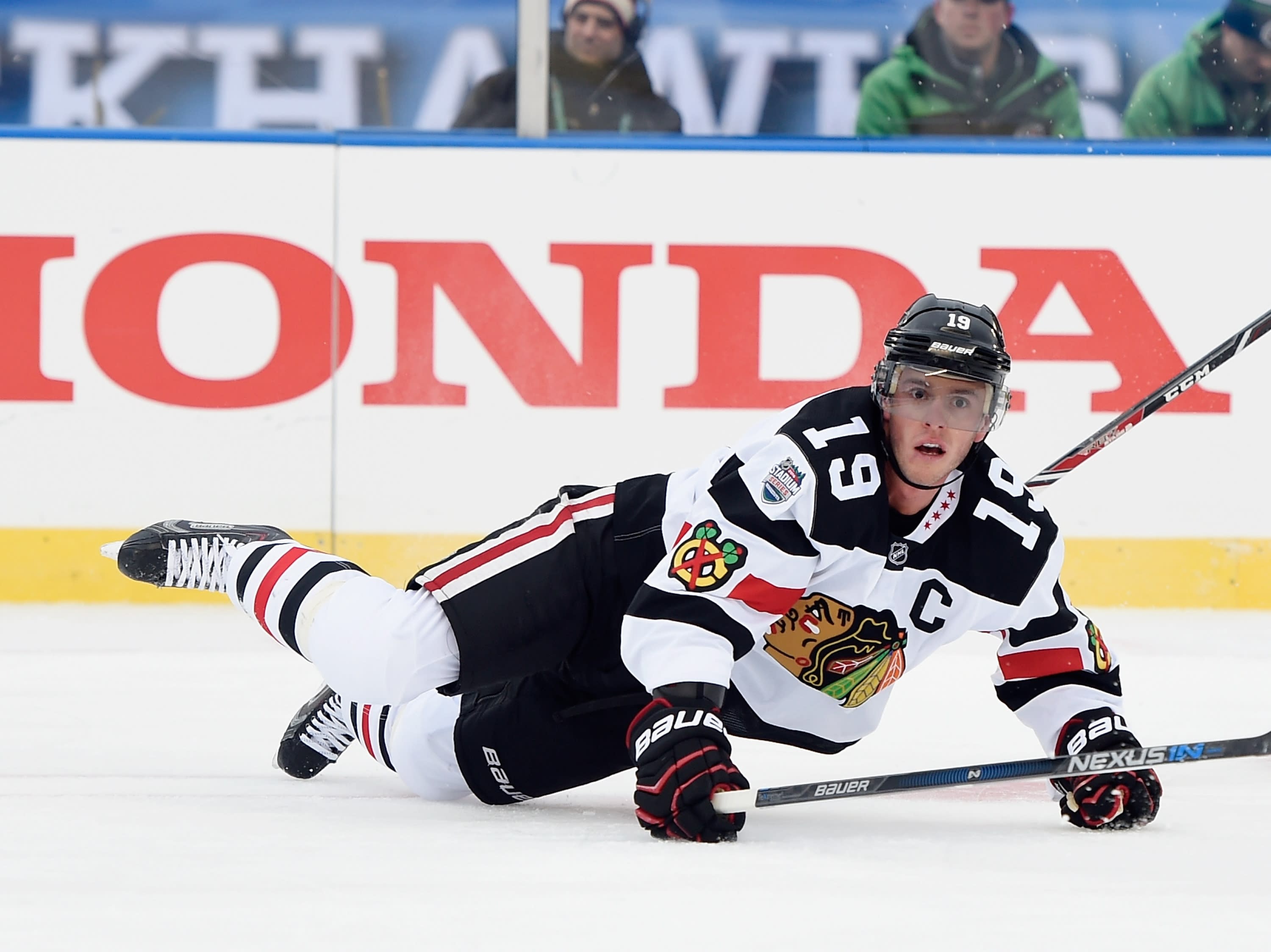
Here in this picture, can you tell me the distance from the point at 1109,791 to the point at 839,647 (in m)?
0.37

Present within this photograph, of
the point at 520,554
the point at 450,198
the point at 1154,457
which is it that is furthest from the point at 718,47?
the point at 520,554

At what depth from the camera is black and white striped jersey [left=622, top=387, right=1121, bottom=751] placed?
186 centimetres

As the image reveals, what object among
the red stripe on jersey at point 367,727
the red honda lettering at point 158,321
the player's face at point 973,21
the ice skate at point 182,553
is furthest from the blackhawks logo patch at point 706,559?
the player's face at point 973,21

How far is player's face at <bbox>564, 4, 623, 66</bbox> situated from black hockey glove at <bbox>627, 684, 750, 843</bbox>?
2.92 metres

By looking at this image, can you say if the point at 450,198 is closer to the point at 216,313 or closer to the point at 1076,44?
the point at 216,313

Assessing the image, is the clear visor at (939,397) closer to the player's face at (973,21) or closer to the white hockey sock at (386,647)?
the white hockey sock at (386,647)

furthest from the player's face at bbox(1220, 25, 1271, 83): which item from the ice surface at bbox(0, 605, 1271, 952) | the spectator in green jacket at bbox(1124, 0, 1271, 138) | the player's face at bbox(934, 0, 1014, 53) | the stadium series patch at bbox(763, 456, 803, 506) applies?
the stadium series patch at bbox(763, 456, 803, 506)

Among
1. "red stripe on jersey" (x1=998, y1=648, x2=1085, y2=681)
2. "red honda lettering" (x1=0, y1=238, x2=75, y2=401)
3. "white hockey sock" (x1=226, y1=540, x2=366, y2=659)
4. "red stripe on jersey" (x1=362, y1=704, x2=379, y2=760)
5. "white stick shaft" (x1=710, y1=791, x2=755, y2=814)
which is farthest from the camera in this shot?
"red honda lettering" (x1=0, y1=238, x2=75, y2=401)

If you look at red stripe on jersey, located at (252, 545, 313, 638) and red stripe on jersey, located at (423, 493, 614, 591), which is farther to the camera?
red stripe on jersey, located at (252, 545, 313, 638)

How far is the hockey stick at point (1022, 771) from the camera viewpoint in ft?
6.16

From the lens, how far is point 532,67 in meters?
4.38

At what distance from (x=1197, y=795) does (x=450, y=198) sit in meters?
2.72

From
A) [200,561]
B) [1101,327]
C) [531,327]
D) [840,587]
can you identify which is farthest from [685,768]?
[1101,327]

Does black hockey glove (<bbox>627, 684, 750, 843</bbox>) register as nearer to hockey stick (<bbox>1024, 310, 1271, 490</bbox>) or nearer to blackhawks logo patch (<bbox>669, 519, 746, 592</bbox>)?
blackhawks logo patch (<bbox>669, 519, 746, 592</bbox>)
